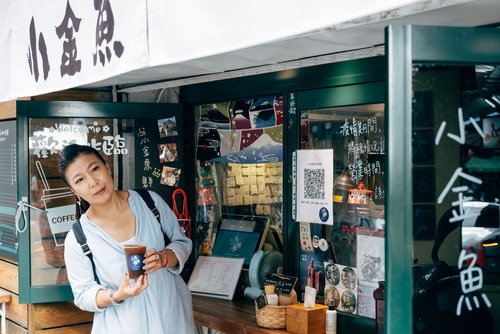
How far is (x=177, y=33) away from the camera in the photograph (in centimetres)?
299

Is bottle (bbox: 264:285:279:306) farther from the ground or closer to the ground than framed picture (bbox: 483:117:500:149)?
closer to the ground

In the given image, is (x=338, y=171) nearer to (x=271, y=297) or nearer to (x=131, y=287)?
(x=271, y=297)

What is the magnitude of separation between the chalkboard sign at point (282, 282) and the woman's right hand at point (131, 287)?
90cm

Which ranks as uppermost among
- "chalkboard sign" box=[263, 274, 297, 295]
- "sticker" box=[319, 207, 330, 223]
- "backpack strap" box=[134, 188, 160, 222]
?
"backpack strap" box=[134, 188, 160, 222]

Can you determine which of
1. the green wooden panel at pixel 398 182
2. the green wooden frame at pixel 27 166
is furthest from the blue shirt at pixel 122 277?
the green wooden panel at pixel 398 182

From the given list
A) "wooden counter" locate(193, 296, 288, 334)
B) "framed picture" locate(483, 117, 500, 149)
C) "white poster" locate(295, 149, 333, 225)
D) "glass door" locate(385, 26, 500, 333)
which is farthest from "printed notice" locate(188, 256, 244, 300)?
"framed picture" locate(483, 117, 500, 149)

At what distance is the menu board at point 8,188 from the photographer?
5656 mm

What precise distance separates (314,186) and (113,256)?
1.25 m

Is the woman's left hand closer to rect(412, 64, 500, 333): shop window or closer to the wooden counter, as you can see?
the wooden counter

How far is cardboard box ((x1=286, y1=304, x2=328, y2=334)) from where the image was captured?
3938 mm

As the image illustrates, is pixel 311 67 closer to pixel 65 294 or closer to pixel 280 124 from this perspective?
pixel 280 124

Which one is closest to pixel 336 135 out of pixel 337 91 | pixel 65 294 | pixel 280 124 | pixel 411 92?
pixel 337 91

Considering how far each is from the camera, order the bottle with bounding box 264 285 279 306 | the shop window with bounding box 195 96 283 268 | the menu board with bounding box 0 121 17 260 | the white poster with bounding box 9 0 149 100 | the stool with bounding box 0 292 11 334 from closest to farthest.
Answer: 1. the white poster with bounding box 9 0 149 100
2. the bottle with bounding box 264 285 279 306
3. the shop window with bounding box 195 96 283 268
4. the stool with bounding box 0 292 11 334
5. the menu board with bounding box 0 121 17 260

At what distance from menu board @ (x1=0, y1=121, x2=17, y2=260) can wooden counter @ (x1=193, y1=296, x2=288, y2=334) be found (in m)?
1.77
